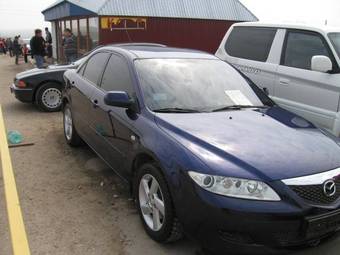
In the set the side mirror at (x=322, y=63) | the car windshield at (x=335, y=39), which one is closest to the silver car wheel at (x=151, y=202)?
the side mirror at (x=322, y=63)

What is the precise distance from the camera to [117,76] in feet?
15.0

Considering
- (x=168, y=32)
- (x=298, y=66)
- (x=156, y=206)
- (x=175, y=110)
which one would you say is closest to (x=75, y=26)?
(x=168, y=32)

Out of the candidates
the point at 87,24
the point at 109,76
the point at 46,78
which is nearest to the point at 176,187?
the point at 109,76

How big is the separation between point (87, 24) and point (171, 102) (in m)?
13.4

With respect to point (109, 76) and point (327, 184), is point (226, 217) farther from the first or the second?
point (109, 76)

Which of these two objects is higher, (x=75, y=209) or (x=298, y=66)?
(x=298, y=66)

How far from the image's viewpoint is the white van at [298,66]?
5379mm

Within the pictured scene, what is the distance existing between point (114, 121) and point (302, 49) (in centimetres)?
308

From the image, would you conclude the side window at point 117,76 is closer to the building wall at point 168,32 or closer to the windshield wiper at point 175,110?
the windshield wiper at point 175,110

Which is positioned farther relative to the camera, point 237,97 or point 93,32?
point 93,32

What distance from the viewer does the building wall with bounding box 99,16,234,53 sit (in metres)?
15.3

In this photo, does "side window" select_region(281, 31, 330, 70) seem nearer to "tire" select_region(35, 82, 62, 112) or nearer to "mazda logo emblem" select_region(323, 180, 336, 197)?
"mazda logo emblem" select_region(323, 180, 336, 197)

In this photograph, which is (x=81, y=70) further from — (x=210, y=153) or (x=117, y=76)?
(x=210, y=153)

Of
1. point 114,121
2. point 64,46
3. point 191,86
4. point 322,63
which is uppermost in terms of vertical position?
point 322,63
